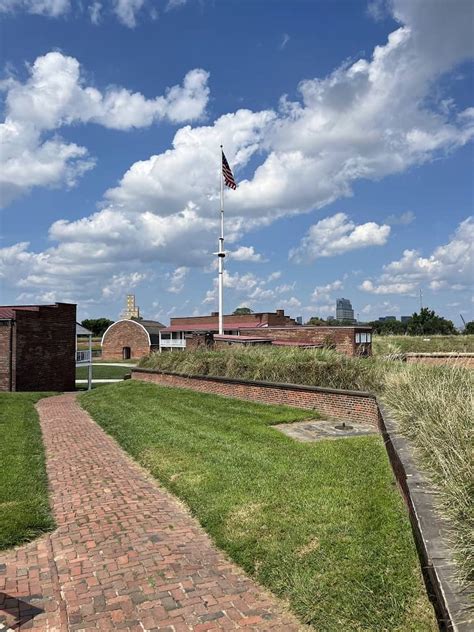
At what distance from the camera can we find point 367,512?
15.9ft

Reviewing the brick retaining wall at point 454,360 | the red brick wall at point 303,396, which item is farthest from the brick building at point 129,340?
the brick retaining wall at point 454,360

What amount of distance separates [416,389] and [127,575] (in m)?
5.15

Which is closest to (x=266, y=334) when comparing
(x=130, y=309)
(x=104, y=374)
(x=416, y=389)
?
(x=104, y=374)

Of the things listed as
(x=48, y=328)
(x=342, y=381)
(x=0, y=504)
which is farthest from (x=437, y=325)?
(x=0, y=504)

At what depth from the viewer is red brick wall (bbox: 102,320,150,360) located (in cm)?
5828

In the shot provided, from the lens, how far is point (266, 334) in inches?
1460

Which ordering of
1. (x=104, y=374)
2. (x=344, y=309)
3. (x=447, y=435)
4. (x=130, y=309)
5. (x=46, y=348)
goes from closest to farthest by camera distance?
(x=447, y=435) < (x=46, y=348) < (x=104, y=374) < (x=130, y=309) < (x=344, y=309)

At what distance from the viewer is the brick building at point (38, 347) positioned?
22.1 m

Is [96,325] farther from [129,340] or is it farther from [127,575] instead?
[127,575]

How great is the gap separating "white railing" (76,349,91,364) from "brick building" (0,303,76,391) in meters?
1.57

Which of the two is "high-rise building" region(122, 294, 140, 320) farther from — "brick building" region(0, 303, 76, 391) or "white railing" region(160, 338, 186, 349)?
"brick building" region(0, 303, 76, 391)

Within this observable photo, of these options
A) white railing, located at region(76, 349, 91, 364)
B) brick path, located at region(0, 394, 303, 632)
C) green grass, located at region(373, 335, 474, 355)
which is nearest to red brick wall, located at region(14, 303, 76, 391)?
A: white railing, located at region(76, 349, 91, 364)

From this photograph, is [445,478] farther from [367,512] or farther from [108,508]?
[108,508]

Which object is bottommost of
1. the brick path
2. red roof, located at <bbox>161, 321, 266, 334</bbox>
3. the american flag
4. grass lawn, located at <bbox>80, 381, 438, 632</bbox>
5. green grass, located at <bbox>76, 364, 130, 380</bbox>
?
green grass, located at <bbox>76, 364, 130, 380</bbox>
